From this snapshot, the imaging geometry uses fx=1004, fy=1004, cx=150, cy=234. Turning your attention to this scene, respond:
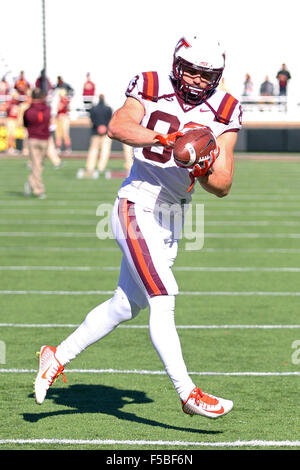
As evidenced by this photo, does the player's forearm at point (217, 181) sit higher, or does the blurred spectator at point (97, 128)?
the player's forearm at point (217, 181)

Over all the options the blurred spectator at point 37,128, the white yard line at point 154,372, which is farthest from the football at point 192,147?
the blurred spectator at point 37,128

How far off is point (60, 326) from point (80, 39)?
1622 inches

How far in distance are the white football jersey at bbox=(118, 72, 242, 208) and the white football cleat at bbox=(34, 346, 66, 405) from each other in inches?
37.4

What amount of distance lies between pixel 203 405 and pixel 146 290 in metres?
0.64

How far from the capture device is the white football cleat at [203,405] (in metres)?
4.89

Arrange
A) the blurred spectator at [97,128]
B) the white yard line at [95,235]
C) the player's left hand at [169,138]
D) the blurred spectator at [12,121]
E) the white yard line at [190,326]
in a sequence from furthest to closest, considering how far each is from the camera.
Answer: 1. the blurred spectator at [12,121]
2. the blurred spectator at [97,128]
3. the white yard line at [95,235]
4. the white yard line at [190,326]
5. the player's left hand at [169,138]

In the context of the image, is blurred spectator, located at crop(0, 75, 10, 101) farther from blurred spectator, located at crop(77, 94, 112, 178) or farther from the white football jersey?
the white football jersey

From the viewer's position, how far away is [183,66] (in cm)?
498

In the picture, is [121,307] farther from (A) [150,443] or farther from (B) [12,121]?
(B) [12,121]

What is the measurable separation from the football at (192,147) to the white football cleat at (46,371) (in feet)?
4.50

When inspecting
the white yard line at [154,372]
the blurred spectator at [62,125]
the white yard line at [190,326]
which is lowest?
the blurred spectator at [62,125]

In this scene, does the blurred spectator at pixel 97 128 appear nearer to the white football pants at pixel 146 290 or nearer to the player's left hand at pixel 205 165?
the white football pants at pixel 146 290

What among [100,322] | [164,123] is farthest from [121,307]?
[164,123]
